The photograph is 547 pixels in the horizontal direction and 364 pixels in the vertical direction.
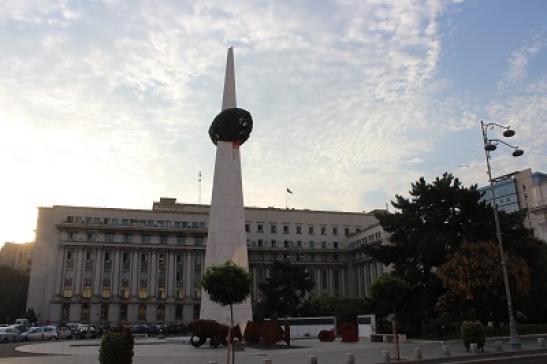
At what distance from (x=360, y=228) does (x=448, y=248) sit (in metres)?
62.3

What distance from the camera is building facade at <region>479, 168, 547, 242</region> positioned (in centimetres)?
7794

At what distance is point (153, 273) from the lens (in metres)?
94.3

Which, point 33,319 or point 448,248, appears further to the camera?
point 33,319

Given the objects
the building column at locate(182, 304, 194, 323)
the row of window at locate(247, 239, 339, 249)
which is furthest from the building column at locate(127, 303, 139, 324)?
the row of window at locate(247, 239, 339, 249)

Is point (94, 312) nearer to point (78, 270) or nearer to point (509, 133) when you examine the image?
point (78, 270)

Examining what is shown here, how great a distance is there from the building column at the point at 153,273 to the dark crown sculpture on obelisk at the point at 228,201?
5190cm

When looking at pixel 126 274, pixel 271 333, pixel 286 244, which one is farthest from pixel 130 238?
pixel 271 333

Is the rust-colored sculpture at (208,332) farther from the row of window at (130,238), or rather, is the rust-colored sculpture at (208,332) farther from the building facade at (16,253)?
the building facade at (16,253)

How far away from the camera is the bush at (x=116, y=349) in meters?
16.2

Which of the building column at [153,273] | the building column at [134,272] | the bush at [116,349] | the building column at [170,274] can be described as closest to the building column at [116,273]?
the building column at [134,272]

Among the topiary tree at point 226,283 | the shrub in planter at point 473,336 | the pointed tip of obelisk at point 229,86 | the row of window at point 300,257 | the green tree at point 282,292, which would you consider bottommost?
the shrub in planter at point 473,336

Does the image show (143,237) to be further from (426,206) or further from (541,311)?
(541,311)

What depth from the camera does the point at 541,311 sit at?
4922cm

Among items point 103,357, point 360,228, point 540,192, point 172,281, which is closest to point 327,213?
point 360,228
